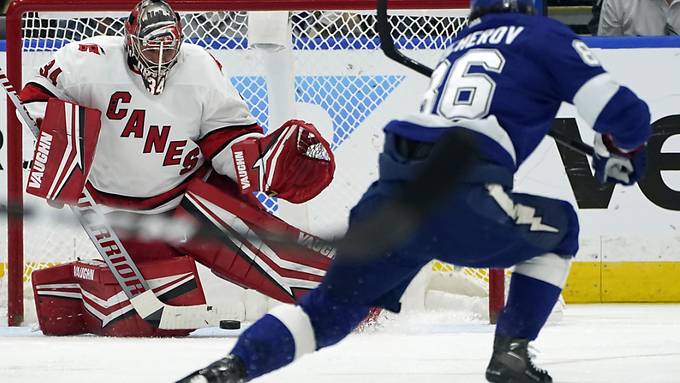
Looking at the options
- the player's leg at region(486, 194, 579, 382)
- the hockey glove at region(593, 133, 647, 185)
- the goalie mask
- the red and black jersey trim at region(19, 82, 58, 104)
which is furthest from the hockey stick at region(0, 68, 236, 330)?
the hockey glove at region(593, 133, 647, 185)

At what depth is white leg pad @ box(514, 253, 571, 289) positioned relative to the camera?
2.36 m

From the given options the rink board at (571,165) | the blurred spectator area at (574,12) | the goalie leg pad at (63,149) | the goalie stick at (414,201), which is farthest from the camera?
the blurred spectator area at (574,12)

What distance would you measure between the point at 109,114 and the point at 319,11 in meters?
0.90

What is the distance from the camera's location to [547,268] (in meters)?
2.36

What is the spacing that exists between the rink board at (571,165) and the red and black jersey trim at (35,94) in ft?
2.54

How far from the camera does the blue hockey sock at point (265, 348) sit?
2172 mm

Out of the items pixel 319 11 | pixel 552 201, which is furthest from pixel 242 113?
pixel 552 201

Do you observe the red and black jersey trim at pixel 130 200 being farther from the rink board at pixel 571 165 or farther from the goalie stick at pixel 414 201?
the goalie stick at pixel 414 201

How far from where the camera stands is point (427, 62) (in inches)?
169

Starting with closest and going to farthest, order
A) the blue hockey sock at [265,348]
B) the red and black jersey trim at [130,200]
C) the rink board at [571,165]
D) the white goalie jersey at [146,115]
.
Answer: the blue hockey sock at [265,348]
the white goalie jersey at [146,115]
the red and black jersey trim at [130,200]
the rink board at [571,165]

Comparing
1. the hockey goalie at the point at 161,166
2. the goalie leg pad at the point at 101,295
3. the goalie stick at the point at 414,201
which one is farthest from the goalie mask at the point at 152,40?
the goalie stick at the point at 414,201

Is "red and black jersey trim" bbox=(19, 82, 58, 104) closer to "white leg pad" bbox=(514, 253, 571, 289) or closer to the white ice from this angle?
the white ice

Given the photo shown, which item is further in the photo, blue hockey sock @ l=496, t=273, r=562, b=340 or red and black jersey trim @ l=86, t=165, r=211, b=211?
red and black jersey trim @ l=86, t=165, r=211, b=211

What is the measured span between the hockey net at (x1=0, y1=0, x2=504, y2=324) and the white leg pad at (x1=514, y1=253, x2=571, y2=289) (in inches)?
66.9
